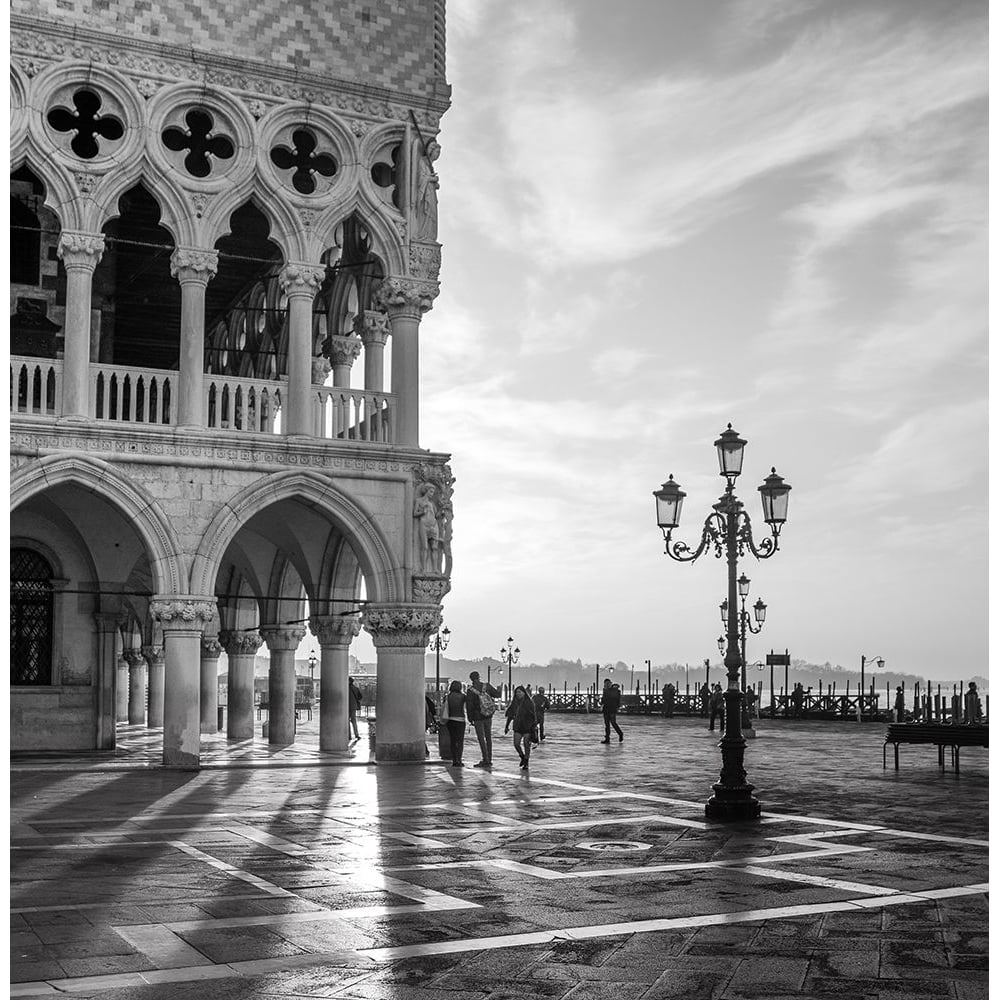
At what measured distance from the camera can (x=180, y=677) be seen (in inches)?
838

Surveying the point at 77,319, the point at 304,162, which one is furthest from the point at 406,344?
the point at 77,319

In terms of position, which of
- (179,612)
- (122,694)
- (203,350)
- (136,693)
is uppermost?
(203,350)

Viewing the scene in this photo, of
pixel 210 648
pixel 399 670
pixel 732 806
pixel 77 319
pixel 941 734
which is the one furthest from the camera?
pixel 210 648

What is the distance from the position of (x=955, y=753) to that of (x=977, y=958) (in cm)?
1537

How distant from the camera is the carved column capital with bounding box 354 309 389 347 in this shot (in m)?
26.4

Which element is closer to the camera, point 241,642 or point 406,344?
point 406,344

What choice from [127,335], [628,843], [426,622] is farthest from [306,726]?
[628,843]

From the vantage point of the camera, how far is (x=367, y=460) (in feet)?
74.4

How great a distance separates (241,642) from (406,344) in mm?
10704

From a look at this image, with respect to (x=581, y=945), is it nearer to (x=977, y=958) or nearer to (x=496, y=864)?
(x=977, y=958)

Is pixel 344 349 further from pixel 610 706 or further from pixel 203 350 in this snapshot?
pixel 610 706

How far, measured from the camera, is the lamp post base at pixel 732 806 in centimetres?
1470

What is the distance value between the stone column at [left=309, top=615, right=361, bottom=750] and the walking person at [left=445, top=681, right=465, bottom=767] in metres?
3.94

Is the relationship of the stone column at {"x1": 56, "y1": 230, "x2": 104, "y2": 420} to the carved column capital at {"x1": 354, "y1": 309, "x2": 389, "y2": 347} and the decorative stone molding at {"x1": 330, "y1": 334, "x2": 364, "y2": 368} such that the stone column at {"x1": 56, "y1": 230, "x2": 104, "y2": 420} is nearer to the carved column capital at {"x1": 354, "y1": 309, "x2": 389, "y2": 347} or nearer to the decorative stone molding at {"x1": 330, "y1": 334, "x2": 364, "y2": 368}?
the carved column capital at {"x1": 354, "y1": 309, "x2": 389, "y2": 347}
